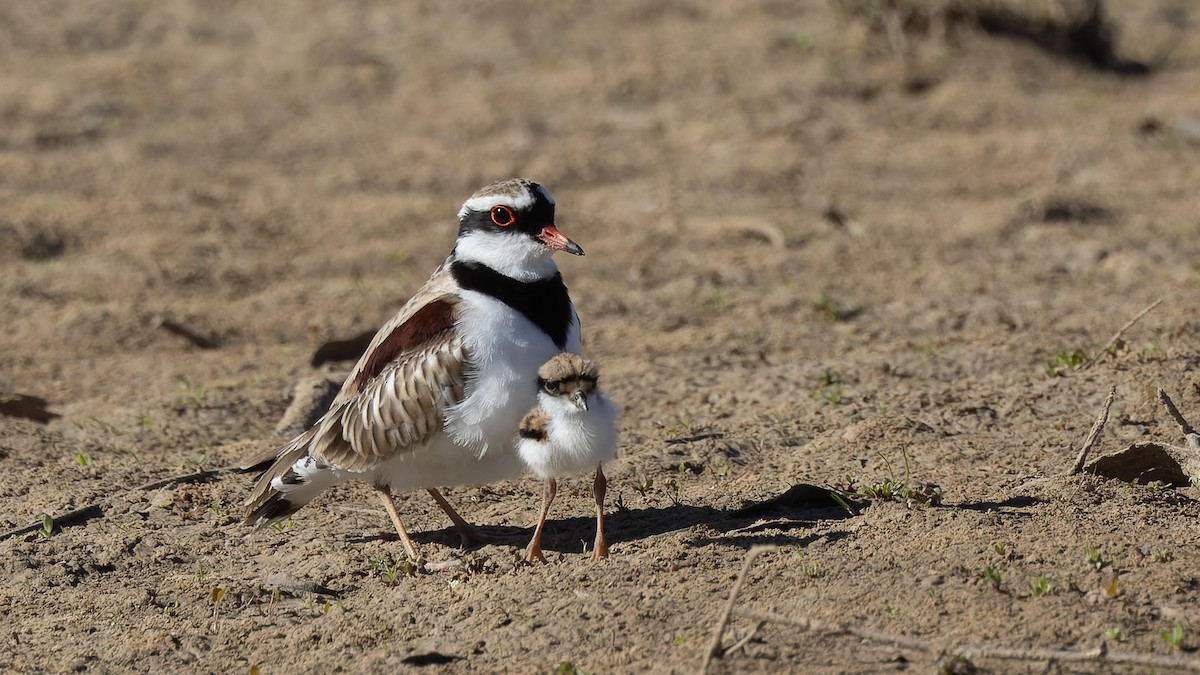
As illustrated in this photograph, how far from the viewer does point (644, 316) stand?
941cm

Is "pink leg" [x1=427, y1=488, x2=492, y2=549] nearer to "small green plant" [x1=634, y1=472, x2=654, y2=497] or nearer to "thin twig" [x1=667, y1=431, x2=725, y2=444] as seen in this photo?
"small green plant" [x1=634, y1=472, x2=654, y2=497]

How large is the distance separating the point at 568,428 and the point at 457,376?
0.56m

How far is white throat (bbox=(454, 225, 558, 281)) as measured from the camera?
6066mm

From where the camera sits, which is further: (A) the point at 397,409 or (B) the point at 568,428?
(A) the point at 397,409

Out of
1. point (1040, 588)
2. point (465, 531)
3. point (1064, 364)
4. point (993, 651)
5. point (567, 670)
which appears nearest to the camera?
point (993, 651)

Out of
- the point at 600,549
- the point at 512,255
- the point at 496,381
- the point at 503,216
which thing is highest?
the point at 503,216

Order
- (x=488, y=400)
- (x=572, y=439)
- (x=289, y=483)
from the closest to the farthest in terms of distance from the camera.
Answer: (x=572, y=439) → (x=488, y=400) → (x=289, y=483)

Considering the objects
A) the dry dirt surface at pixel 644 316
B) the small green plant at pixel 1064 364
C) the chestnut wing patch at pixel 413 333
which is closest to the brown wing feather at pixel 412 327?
the chestnut wing patch at pixel 413 333

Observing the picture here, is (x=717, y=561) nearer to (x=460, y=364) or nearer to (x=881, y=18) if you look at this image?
(x=460, y=364)

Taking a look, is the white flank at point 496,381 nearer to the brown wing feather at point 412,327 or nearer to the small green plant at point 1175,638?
the brown wing feather at point 412,327

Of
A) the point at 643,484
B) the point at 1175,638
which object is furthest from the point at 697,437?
the point at 1175,638

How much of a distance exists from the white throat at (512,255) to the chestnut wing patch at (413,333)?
26cm

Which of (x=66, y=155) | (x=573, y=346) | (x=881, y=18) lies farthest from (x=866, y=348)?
(x=66, y=155)

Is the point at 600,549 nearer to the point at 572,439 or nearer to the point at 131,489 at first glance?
the point at 572,439
